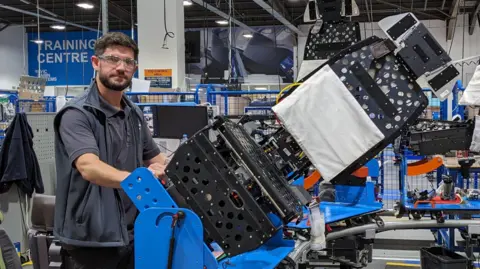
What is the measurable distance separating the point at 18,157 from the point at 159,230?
12.1 ft

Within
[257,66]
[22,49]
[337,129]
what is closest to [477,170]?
[337,129]

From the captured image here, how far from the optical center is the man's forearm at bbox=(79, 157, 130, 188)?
72.7 inches

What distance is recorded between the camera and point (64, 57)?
63.7ft

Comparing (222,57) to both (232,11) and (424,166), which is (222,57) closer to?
(232,11)

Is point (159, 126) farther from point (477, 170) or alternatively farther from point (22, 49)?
point (22, 49)

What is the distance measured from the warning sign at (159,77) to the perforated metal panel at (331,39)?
5.56 meters

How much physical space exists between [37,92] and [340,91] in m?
5.43

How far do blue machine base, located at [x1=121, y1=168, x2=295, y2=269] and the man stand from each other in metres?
0.09

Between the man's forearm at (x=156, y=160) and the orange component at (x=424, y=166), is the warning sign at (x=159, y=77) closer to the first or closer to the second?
the orange component at (x=424, y=166)

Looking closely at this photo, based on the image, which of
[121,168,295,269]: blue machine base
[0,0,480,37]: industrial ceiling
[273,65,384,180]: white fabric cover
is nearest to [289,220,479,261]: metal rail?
[273,65,384,180]: white fabric cover

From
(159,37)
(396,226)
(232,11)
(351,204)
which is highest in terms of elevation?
(232,11)

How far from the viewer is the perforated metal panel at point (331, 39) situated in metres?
3.65

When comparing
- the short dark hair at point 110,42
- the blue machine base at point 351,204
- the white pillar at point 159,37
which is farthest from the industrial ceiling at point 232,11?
the short dark hair at point 110,42

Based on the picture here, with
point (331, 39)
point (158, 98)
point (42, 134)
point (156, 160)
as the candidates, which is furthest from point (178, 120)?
point (156, 160)
